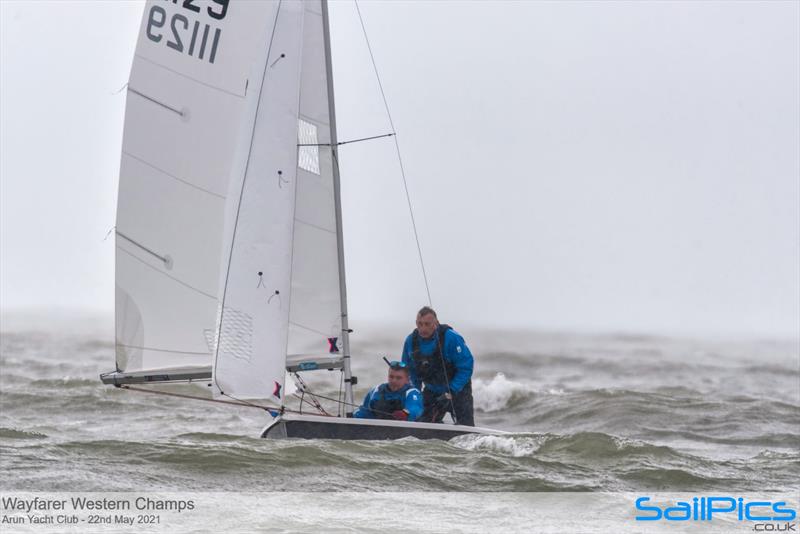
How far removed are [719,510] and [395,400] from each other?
10.2 feet

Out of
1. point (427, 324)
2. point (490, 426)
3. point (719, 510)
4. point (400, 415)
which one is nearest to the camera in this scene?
point (719, 510)

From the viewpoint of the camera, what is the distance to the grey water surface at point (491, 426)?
9.55m

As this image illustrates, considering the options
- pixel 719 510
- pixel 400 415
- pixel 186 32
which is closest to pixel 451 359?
pixel 400 415

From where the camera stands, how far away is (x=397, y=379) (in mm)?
10773

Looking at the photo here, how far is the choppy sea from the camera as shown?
376 inches

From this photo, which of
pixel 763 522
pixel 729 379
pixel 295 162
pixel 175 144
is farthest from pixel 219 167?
pixel 729 379

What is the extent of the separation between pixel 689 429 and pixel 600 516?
714 centimetres

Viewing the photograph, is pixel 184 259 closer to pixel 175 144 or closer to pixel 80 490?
pixel 175 144

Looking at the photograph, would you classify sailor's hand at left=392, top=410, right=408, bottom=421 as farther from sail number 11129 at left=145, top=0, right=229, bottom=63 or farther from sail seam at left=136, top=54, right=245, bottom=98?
sail number 11129 at left=145, top=0, right=229, bottom=63

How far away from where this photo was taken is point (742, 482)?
10.4m

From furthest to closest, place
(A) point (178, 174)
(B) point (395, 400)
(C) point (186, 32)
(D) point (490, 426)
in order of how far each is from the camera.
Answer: (D) point (490, 426) → (A) point (178, 174) → (C) point (186, 32) → (B) point (395, 400)

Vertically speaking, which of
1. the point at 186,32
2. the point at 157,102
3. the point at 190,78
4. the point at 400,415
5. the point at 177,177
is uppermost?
the point at 186,32

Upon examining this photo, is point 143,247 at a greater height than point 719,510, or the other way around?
point 143,247

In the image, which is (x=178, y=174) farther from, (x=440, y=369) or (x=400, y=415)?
(x=400, y=415)
